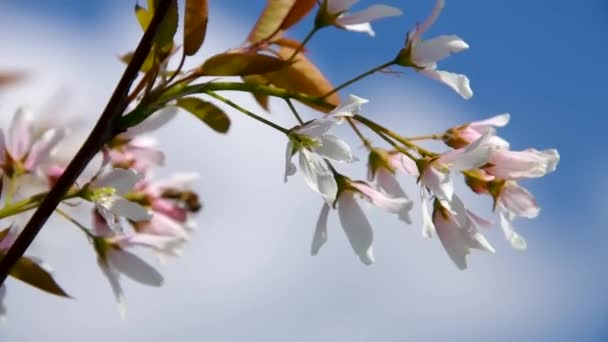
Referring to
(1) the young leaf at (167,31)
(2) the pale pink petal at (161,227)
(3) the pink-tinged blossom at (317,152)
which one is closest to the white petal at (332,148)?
(3) the pink-tinged blossom at (317,152)

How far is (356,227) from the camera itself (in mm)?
515

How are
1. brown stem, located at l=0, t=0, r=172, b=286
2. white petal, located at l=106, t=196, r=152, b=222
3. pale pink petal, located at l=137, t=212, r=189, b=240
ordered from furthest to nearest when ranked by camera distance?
pale pink petal, located at l=137, t=212, r=189, b=240, white petal, located at l=106, t=196, r=152, b=222, brown stem, located at l=0, t=0, r=172, b=286

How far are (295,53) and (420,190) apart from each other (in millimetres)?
117

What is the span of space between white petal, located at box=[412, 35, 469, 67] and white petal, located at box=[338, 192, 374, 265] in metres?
0.10

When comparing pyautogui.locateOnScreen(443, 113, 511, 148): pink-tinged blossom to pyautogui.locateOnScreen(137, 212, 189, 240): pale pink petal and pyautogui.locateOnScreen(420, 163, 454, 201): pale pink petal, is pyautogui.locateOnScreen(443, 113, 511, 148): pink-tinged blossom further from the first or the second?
pyautogui.locateOnScreen(137, 212, 189, 240): pale pink petal

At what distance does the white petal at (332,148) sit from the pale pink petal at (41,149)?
0.62 feet

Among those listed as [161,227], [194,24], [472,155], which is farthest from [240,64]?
[161,227]

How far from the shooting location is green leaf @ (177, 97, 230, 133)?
500mm

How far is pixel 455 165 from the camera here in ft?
1.61

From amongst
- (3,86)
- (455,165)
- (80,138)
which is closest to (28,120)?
(80,138)

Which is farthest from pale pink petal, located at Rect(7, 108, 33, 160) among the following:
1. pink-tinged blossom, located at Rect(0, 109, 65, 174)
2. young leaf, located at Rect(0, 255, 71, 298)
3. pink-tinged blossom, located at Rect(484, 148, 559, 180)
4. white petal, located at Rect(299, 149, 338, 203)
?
pink-tinged blossom, located at Rect(484, 148, 559, 180)

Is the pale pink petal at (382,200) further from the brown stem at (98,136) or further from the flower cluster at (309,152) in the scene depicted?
the brown stem at (98,136)

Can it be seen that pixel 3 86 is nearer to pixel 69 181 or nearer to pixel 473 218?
pixel 69 181

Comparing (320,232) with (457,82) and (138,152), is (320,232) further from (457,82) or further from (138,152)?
(138,152)
